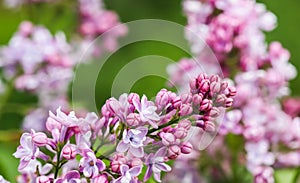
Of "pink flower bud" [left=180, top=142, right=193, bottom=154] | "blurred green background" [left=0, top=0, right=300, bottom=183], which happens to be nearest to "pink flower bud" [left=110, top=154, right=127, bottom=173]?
"pink flower bud" [left=180, top=142, right=193, bottom=154]

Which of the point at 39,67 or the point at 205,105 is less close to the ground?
the point at 39,67

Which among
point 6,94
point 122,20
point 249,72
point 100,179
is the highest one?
point 122,20

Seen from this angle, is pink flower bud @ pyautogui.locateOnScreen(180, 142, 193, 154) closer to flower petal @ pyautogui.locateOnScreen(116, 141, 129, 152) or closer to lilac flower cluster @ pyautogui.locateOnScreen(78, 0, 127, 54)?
flower petal @ pyautogui.locateOnScreen(116, 141, 129, 152)

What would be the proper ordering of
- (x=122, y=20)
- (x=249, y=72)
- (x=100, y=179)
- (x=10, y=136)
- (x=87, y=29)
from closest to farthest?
(x=100, y=179) < (x=249, y=72) < (x=10, y=136) < (x=87, y=29) < (x=122, y=20)

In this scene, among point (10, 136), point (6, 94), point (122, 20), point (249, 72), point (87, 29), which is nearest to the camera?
point (249, 72)

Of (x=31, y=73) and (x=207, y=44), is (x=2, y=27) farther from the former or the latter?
(x=207, y=44)

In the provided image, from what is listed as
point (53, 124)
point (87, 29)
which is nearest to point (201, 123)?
point (53, 124)

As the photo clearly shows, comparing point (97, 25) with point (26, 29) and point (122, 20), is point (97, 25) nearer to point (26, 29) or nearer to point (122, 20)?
point (26, 29)
